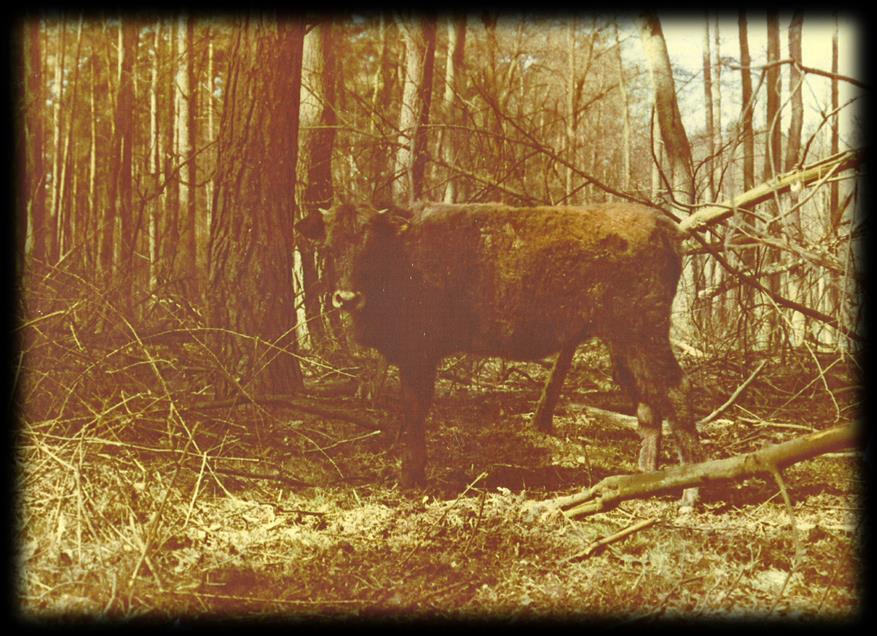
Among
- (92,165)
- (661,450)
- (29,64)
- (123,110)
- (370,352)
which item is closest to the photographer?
(661,450)

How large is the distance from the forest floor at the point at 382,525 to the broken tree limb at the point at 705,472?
18 centimetres

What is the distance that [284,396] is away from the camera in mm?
5219

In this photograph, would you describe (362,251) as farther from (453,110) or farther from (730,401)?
(730,401)

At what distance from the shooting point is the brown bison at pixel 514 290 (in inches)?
182

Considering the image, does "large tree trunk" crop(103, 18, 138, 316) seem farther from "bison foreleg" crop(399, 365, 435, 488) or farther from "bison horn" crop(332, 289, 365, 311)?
"bison foreleg" crop(399, 365, 435, 488)

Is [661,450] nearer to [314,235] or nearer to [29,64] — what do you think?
[314,235]

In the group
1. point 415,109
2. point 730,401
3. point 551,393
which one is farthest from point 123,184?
point 730,401

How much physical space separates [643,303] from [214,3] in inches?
194

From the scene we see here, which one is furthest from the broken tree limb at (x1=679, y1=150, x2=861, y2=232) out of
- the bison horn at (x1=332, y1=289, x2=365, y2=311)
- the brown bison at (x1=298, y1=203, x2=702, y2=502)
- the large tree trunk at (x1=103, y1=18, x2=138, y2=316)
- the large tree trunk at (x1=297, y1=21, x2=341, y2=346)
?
the large tree trunk at (x1=103, y1=18, x2=138, y2=316)

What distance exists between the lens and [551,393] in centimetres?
509

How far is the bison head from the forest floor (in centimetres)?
95

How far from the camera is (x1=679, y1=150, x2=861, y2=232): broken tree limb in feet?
14.3

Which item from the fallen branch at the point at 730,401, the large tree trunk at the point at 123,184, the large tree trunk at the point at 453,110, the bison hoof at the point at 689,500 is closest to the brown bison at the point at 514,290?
the bison hoof at the point at 689,500

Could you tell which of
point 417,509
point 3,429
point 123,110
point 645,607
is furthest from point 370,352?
point 123,110
